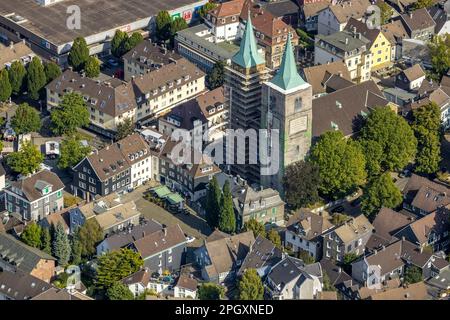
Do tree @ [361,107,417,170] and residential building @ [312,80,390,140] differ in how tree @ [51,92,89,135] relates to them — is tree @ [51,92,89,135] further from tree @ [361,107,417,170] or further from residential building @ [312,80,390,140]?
tree @ [361,107,417,170]

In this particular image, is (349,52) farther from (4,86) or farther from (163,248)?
(163,248)

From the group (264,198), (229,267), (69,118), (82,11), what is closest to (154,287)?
(229,267)

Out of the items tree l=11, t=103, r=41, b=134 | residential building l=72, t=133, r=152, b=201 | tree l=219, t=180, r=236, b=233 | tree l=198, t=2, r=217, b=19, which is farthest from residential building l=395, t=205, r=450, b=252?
tree l=198, t=2, r=217, b=19

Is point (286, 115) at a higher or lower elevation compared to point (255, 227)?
higher

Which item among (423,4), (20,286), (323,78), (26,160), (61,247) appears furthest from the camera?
(423,4)

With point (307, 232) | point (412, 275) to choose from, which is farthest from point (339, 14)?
point (412, 275)

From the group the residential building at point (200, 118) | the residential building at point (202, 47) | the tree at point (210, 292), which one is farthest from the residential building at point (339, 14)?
the tree at point (210, 292)
